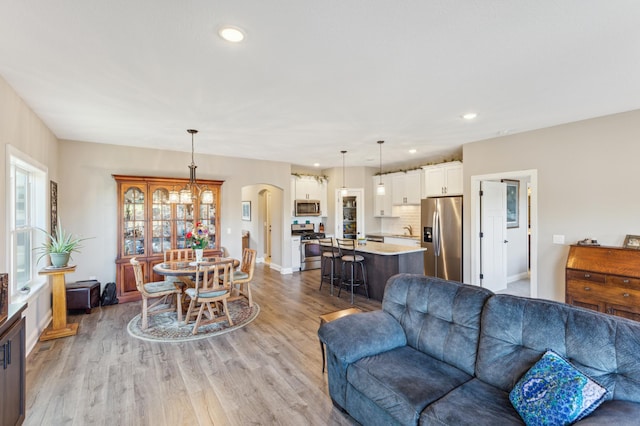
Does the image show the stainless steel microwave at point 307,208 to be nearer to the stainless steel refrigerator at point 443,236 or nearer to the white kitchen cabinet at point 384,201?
the white kitchen cabinet at point 384,201


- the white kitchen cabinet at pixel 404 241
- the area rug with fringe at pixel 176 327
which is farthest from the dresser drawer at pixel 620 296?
the area rug with fringe at pixel 176 327

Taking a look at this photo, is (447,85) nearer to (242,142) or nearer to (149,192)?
(242,142)

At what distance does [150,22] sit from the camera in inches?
75.7

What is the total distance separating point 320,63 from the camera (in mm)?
2477

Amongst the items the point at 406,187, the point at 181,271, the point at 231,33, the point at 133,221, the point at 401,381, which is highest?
the point at 231,33

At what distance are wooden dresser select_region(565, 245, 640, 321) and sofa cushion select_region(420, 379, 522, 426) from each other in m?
2.68

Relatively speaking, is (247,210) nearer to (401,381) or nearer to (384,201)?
(384,201)

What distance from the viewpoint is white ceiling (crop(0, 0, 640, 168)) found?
185 cm

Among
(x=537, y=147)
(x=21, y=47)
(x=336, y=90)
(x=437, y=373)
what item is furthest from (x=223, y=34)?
(x=537, y=147)

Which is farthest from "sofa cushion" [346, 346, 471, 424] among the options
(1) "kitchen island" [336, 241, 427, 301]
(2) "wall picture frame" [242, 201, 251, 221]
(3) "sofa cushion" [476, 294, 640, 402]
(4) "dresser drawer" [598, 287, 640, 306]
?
(2) "wall picture frame" [242, 201, 251, 221]

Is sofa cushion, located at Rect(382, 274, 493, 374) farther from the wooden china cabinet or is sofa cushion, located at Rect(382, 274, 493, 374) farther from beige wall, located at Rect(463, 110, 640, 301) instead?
the wooden china cabinet

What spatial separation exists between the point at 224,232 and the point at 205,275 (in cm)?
256

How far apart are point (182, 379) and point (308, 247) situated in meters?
5.08

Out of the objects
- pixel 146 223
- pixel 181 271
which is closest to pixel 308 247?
pixel 146 223
